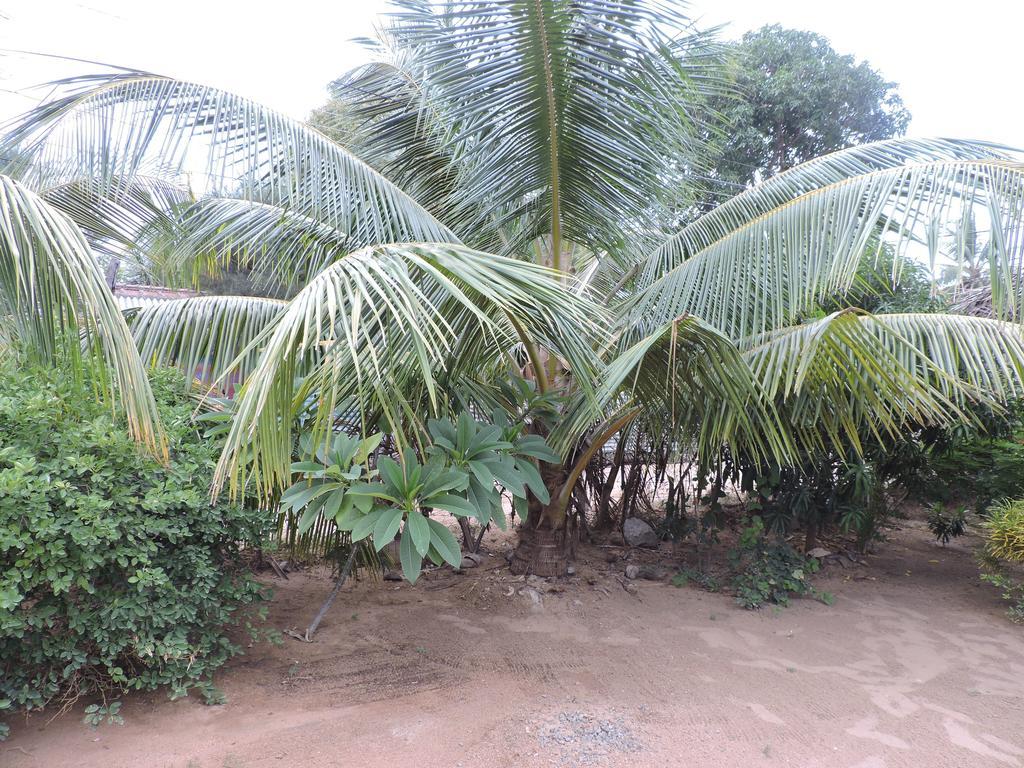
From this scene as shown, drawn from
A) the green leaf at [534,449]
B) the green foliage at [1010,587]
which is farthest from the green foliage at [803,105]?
the green leaf at [534,449]

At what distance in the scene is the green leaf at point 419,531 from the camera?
2.38 meters

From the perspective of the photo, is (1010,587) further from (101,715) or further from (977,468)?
(101,715)

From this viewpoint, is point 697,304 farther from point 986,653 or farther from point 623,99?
point 986,653

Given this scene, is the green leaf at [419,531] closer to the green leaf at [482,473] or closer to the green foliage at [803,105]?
the green leaf at [482,473]

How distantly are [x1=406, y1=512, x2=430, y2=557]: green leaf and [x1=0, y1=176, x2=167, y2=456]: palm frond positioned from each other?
37.2 inches

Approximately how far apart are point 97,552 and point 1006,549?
4.74 metres

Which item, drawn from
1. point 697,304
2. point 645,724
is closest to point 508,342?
point 697,304

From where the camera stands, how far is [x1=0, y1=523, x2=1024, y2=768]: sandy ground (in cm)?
245

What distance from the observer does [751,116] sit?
1027 centimetres

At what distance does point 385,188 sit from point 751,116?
8.76 metres

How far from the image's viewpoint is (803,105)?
10875 millimetres

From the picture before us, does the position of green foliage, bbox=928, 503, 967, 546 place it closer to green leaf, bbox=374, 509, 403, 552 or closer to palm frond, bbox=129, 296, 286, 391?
green leaf, bbox=374, 509, 403, 552

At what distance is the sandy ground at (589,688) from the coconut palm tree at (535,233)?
862 mm

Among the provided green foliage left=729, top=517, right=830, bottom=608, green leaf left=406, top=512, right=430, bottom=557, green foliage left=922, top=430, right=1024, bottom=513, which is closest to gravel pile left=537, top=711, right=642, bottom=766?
green leaf left=406, top=512, right=430, bottom=557
